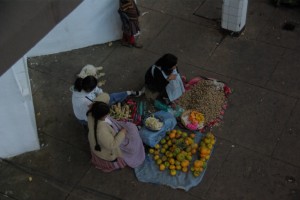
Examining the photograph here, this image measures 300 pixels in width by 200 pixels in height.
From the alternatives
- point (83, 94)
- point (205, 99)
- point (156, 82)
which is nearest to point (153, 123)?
point (156, 82)

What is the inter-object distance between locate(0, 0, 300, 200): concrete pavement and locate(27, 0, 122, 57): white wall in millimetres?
148

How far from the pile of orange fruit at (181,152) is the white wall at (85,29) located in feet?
8.49

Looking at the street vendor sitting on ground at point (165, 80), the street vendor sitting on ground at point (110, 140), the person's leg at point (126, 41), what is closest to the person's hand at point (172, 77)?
the street vendor sitting on ground at point (165, 80)

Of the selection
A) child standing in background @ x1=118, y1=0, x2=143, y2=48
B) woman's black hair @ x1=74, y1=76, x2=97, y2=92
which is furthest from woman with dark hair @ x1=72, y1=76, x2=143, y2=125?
child standing in background @ x1=118, y1=0, x2=143, y2=48

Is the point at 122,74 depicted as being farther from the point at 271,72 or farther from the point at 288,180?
the point at 288,180

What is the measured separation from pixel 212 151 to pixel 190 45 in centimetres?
244

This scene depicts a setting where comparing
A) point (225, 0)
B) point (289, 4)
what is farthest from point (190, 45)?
point (289, 4)

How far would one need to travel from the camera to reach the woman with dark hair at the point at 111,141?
555cm

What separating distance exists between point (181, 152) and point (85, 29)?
10.2ft

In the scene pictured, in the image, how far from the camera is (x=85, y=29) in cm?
801

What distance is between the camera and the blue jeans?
7.17 m

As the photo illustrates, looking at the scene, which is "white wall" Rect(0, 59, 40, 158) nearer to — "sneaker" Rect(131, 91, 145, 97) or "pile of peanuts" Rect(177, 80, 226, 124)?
"sneaker" Rect(131, 91, 145, 97)

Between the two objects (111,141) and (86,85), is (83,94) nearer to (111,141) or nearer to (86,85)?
(86,85)

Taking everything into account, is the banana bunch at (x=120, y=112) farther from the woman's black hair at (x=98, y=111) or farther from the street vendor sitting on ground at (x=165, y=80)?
the woman's black hair at (x=98, y=111)
